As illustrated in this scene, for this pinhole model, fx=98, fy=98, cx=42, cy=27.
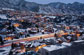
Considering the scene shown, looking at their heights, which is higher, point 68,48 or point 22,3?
point 22,3

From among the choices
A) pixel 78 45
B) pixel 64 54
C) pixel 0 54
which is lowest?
pixel 0 54

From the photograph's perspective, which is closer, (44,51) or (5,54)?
(44,51)

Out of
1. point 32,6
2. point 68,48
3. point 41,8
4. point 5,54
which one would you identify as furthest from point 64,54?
point 32,6

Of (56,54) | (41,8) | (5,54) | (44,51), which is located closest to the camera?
(56,54)

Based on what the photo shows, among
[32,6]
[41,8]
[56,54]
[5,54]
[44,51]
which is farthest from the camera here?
[32,6]

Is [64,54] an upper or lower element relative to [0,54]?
upper

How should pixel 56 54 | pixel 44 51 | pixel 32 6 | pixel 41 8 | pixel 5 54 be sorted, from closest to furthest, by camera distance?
pixel 56 54 < pixel 44 51 < pixel 5 54 < pixel 41 8 < pixel 32 6

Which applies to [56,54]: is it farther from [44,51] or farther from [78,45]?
[78,45]

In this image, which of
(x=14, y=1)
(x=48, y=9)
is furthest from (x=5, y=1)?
(x=48, y=9)

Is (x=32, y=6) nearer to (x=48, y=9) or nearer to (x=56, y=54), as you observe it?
(x=48, y=9)
